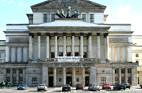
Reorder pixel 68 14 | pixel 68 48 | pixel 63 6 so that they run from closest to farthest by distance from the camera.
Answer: pixel 68 48 < pixel 68 14 < pixel 63 6

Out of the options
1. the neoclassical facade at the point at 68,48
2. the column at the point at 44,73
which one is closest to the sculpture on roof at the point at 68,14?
the neoclassical facade at the point at 68,48

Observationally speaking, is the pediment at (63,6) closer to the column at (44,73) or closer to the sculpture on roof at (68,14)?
the sculpture on roof at (68,14)

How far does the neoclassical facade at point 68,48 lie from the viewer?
104 metres

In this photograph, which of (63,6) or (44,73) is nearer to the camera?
(44,73)

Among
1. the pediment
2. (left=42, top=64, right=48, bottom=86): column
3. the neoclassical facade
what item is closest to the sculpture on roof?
the neoclassical facade

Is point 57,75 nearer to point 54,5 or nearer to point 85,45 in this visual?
point 85,45

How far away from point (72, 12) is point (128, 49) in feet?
60.6

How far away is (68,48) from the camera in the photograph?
109000mm

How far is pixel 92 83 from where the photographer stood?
103 m

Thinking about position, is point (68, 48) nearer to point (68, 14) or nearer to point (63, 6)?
point (68, 14)

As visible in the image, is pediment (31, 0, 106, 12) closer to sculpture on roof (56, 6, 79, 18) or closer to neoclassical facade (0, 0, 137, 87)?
neoclassical facade (0, 0, 137, 87)

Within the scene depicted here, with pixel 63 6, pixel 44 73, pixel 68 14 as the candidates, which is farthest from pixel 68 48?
pixel 63 6

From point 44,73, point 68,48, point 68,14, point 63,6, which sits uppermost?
point 63,6

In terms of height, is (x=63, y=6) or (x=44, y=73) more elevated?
(x=63, y=6)
